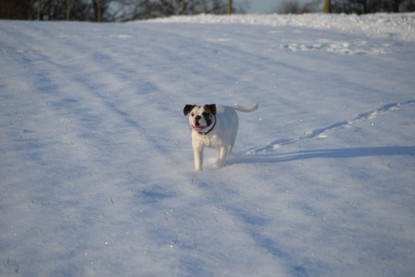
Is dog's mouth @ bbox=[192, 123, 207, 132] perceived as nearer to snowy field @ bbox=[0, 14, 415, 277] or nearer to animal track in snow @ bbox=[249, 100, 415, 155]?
snowy field @ bbox=[0, 14, 415, 277]

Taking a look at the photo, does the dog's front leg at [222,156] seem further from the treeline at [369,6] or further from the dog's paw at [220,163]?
the treeline at [369,6]

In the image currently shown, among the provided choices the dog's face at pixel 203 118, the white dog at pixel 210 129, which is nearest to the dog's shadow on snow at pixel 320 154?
the white dog at pixel 210 129

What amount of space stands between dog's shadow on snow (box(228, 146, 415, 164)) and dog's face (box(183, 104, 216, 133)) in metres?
0.99

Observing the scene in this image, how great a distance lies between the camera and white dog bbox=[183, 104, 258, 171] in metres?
5.32

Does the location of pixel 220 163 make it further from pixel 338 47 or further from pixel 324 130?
pixel 338 47

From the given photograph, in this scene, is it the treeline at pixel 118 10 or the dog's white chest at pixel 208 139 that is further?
the treeline at pixel 118 10

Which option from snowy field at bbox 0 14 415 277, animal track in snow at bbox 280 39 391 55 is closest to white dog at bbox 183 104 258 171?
snowy field at bbox 0 14 415 277

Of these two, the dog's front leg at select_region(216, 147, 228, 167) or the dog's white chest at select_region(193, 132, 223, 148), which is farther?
the dog's front leg at select_region(216, 147, 228, 167)

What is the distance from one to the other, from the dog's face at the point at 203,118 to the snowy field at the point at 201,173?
0.70 meters

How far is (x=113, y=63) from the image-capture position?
12.7 meters

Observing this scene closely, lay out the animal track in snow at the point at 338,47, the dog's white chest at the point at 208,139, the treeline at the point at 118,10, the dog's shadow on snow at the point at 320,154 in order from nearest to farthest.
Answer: the dog's white chest at the point at 208,139, the dog's shadow on snow at the point at 320,154, the animal track in snow at the point at 338,47, the treeline at the point at 118,10

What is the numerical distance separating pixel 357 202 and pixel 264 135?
3.08 metres

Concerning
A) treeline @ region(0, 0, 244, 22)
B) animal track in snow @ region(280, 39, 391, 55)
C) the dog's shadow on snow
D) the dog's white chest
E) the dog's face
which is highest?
treeline @ region(0, 0, 244, 22)

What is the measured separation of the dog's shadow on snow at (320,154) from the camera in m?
6.28
